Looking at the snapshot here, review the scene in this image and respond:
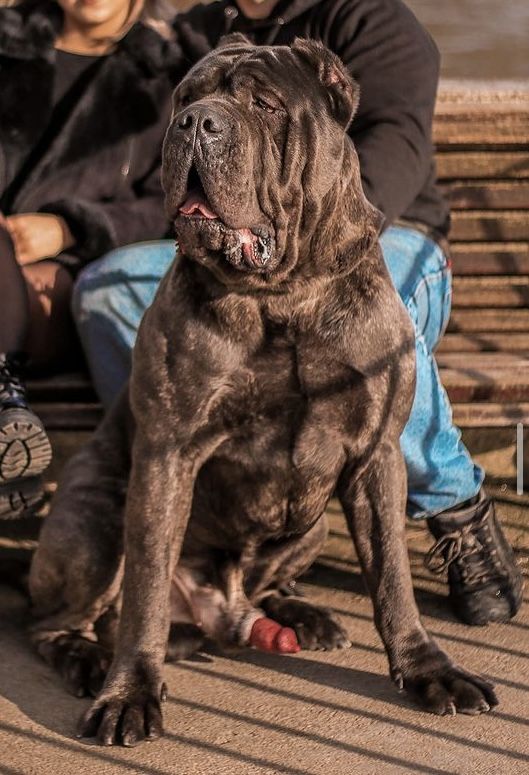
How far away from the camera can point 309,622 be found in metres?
3.78

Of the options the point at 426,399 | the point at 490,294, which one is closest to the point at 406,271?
the point at 426,399

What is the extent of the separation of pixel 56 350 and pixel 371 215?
140cm

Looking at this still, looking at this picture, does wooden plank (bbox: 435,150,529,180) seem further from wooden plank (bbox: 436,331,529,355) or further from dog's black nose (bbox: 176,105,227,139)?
dog's black nose (bbox: 176,105,227,139)

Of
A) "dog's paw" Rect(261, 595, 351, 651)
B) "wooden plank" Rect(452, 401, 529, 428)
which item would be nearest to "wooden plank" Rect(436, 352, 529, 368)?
"wooden plank" Rect(452, 401, 529, 428)

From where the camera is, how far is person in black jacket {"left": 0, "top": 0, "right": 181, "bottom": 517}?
4418 mm

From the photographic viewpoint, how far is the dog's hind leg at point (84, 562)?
3561mm

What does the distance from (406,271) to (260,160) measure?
1154mm

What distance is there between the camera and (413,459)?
3857 millimetres

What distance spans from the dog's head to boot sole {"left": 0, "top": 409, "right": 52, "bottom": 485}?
0.91m

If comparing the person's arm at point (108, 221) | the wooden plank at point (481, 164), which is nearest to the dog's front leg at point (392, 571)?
the person's arm at point (108, 221)

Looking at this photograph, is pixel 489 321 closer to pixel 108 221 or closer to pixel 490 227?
pixel 490 227

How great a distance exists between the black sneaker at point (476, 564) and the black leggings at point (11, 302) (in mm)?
1291

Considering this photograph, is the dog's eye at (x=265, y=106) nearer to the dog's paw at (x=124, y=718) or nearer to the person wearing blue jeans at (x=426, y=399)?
the person wearing blue jeans at (x=426, y=399)

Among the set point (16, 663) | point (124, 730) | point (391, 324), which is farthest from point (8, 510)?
point (391, 324)
